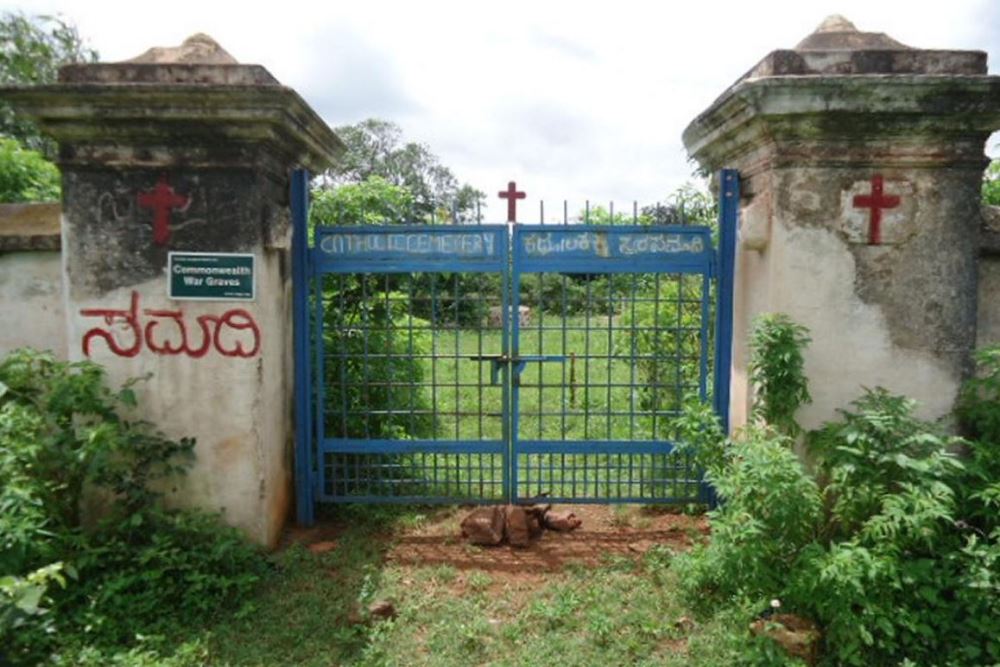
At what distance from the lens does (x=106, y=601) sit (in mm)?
3473

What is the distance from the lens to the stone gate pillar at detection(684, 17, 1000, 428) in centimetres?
370

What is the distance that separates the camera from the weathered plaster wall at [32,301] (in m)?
4.25

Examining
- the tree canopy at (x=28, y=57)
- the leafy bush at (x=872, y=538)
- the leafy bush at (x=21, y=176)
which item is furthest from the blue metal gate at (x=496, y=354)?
the tree canopy at (x=28, y=57)

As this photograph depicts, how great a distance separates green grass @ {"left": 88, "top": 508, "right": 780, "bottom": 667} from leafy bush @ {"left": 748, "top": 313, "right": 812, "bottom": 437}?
1.02 m

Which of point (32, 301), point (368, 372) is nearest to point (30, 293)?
point (32, 301)

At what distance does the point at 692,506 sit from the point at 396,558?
201 centimetres

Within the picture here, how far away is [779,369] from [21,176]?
5.95 m

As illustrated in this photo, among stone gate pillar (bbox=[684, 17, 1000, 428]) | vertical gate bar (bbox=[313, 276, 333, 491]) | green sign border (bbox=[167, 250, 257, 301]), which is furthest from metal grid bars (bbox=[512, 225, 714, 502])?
green sign border (bbox=[167, 250, 257, 301])

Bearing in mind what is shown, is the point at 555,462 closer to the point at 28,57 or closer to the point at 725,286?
the point at 725,286

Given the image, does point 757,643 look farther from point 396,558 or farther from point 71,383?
point 71,383

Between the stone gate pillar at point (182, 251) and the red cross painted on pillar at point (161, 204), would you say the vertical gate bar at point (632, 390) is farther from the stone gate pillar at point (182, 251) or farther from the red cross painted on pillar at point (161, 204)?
the red cross painted on pillar at point (161, 204)

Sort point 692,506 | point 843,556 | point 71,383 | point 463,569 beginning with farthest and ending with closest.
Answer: point 692,506
point 463,569
point 71,383
point 843,556

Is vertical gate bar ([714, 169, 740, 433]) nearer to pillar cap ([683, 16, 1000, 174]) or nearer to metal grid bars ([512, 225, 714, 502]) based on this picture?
metal grid bars ([512, 225, 714, 502])

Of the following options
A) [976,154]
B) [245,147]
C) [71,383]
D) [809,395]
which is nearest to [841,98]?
[976,154]
